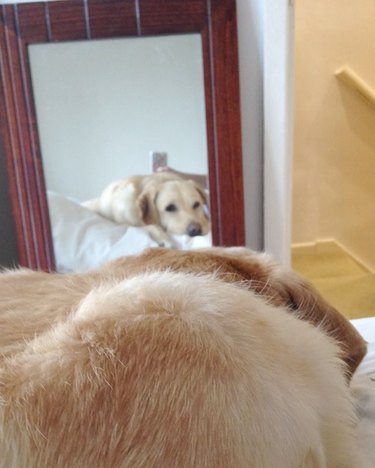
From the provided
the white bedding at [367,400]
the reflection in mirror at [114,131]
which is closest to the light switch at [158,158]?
the reflection in mirror at [114,131]

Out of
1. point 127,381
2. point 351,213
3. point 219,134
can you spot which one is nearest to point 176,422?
point 127,381

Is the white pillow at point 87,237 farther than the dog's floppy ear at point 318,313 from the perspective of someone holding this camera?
Yes

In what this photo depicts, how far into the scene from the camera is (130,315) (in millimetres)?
372

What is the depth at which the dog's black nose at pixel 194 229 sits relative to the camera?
138cm

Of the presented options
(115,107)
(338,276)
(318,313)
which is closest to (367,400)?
(318,313)

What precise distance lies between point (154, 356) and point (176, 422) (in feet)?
0.15

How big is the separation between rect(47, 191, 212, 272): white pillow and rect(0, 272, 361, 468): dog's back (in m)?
0.96

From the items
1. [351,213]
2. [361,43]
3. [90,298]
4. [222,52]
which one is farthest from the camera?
[351,213]

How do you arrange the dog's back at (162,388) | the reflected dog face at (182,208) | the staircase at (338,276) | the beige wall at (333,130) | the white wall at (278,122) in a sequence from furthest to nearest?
1. the beige wall at (333,130)
2. the staircase at (338,276)
3. the reflected dog face at (182,208)
4. the white wall at (278,122)
5. the dog's back at (162,388)

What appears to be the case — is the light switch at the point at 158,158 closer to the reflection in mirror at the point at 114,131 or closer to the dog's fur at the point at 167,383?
the reflection in mirror at the point at 114,131

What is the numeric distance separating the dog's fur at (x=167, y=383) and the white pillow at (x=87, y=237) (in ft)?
3.00

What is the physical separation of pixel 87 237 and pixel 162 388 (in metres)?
1.09

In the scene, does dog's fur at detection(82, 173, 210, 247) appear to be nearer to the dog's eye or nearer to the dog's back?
the dog's eye

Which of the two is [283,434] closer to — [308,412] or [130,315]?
[308,412]
